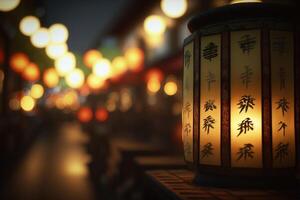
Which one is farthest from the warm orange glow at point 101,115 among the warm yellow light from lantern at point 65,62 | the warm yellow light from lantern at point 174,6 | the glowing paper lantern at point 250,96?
the glowing paper lantern at point 250,96

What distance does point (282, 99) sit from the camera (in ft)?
8.03

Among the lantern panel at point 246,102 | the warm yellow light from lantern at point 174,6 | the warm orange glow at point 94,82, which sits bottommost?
the lantern panel at point 246,102

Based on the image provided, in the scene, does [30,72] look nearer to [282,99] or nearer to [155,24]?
[155,24]

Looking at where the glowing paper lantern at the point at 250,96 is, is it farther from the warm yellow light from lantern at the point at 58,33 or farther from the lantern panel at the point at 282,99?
the warm yellow light from lantern at the point at 58,33

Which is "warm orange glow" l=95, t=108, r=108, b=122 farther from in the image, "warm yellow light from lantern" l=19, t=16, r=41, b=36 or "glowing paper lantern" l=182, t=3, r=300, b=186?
"glowing paper lantern" l=182, t=3, r=300, b=186

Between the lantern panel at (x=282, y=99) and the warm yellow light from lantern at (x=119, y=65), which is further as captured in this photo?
the warm yellow light from lantern at (x=119, y=65)

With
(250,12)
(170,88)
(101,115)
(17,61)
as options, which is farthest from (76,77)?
(250,12)

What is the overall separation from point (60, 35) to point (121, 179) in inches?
280

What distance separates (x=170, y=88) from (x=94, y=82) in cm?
345

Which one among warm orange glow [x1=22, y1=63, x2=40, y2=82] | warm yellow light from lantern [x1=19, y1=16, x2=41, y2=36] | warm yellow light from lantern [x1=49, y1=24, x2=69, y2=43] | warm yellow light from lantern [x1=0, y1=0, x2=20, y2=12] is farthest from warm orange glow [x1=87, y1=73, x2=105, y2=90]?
warm yellow light from lantern [x1=0, y1=0, x2=20, y2=12]

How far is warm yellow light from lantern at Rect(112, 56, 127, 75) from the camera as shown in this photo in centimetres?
1627

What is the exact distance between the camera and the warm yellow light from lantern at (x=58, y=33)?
532 inches

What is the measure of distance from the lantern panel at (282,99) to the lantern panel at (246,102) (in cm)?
10

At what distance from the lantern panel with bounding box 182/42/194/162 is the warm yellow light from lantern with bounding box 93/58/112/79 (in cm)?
1353
